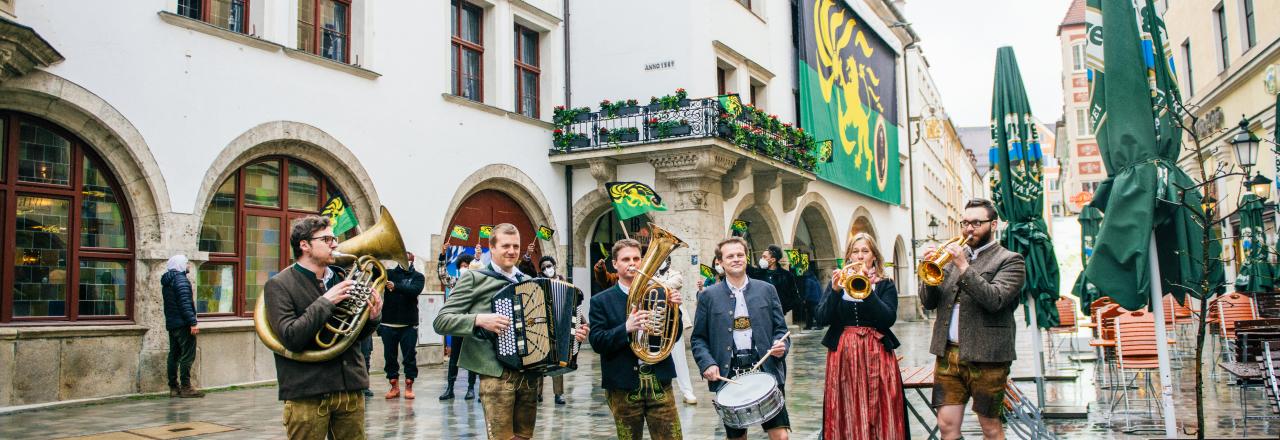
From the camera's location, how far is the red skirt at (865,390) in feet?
18.5

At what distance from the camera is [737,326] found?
5582mm

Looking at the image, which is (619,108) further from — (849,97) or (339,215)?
(849,97)

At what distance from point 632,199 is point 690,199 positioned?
6.03 metres

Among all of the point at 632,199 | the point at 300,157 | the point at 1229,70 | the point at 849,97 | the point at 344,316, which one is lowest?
the point at 344,316

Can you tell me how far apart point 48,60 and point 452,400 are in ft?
18.9

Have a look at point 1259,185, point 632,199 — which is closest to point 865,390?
point 632,199

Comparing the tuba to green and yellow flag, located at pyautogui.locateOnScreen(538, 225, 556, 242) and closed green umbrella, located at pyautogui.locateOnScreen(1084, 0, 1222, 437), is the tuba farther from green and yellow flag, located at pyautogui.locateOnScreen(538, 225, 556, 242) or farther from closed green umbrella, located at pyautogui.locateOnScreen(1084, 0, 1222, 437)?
green and yellow flag, located at pyautogui.locateOnScreen(538, 225, 556, 242)

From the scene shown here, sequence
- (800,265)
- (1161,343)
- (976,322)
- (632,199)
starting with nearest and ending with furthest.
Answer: (976,322), (1161,343), (632,199), (800,265)

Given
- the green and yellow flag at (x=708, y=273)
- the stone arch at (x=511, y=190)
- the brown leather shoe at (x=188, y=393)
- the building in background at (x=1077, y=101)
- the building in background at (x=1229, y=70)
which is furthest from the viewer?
the building in background at (x=1077, y=101)

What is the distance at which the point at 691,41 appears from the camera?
18766 millimetres

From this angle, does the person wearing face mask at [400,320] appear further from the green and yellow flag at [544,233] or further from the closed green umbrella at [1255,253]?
the closed green umbrella at [1255,253]

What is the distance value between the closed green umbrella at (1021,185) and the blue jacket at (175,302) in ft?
29.7

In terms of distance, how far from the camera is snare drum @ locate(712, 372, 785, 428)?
512 centimetres

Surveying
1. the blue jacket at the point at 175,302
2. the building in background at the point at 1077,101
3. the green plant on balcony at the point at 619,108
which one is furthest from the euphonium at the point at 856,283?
the building in background at the point at 1077,101
